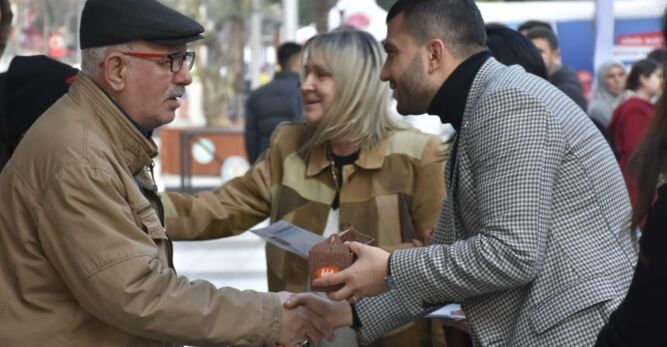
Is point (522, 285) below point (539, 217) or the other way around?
below

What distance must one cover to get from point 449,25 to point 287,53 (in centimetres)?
954

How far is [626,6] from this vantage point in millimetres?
16031

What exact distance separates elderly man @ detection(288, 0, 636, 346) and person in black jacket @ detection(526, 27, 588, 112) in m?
3.79

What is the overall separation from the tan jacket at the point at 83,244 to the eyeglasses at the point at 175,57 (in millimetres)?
150

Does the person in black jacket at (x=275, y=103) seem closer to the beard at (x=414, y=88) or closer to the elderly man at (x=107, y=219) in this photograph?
the beard at (x=414, y=88)

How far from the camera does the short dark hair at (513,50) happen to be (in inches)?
187

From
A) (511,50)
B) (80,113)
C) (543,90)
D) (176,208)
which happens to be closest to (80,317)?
(80,113)

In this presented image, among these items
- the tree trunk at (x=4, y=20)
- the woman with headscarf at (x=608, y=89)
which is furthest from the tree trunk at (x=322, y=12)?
the tree trunk at (x=4, y=20)

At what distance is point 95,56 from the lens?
3.24 m

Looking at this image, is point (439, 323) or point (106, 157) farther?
point (439, 323)

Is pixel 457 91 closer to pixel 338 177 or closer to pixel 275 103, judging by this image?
pixel 338 177

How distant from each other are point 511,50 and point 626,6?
11.8 m

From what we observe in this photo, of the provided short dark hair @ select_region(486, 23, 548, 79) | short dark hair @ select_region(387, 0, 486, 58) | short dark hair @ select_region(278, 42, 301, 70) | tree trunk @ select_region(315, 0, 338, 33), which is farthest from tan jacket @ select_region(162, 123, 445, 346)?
tree trunk @ select_region(315, 0, 338, 33)

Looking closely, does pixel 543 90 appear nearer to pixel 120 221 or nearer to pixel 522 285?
pixel 522 285
